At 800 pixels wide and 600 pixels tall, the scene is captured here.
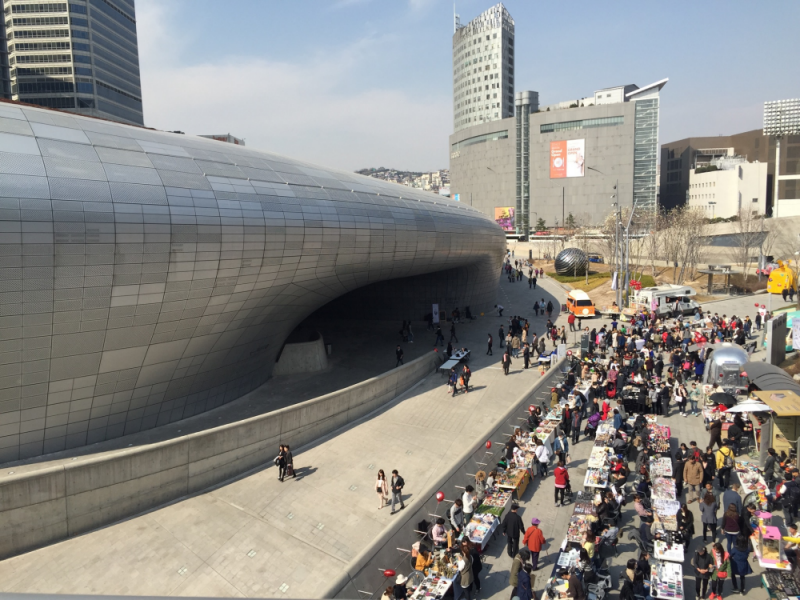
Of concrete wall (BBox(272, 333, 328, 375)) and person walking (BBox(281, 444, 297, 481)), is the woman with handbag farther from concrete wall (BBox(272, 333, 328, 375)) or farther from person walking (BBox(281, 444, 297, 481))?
concrete wall (BBox(272, 333, 328, 375))

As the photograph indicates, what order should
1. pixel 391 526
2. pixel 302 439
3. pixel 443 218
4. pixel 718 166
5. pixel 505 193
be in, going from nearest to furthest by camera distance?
pixel 391 526
pixel 302 439
pixel 443 218
pixel 718 166
pixel 505 193

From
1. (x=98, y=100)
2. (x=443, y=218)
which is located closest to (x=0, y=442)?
(x=443, y=218)

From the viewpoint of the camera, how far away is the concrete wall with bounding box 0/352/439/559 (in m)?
11.1

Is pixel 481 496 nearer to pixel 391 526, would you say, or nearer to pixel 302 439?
pixel 391 526

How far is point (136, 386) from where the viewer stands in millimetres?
14953

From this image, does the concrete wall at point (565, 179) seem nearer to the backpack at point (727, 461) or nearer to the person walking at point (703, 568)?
the backpack at point (727, 461)

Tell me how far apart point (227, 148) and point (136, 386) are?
9323mm

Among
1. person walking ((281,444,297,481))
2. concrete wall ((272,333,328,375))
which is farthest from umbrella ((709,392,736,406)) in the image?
concrete wall ((272,333,328,375))

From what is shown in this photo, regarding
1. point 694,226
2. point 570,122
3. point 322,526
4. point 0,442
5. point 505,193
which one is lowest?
point 322,526

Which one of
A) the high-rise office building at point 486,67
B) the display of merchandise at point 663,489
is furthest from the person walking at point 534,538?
the high-rise office building at point 486,67

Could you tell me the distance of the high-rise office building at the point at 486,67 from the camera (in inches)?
5295

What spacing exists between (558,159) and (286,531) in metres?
103

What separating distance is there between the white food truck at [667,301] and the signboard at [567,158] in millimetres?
74783

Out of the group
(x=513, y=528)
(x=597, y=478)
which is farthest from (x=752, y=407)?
(x=513, y=528)
